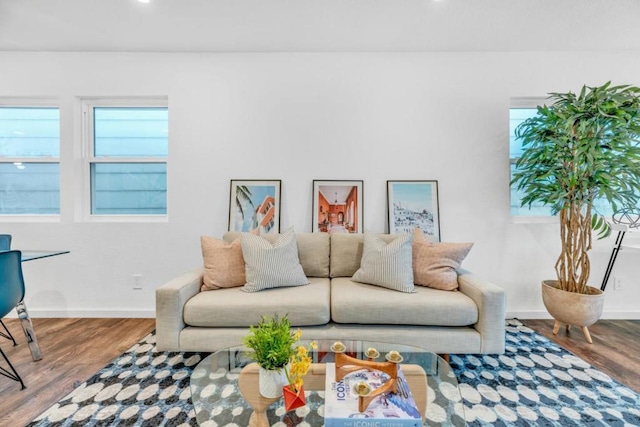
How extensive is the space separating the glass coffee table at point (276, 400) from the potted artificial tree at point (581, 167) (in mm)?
1768

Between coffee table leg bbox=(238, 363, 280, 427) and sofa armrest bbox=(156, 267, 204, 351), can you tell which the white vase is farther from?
sofa armrest bbox=(156, 267, 204, 351)

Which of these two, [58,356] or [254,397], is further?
[58,356]

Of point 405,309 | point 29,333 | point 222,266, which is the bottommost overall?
point 29,333

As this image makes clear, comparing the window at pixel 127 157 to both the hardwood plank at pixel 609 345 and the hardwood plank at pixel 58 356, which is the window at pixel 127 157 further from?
the hardwood plank at pixel 609 345

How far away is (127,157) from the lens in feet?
10.00

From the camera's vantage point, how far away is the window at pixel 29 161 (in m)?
3.03

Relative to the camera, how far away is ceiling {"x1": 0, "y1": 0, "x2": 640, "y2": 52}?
7.28ft

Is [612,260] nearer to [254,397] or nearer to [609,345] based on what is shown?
[609,345]

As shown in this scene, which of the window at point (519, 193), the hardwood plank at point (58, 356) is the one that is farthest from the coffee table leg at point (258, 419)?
the window at point (519, 193)

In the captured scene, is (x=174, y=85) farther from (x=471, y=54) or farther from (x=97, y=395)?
(x=471, y=54)

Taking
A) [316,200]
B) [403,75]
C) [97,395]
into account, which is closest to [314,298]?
Result: [316,200]

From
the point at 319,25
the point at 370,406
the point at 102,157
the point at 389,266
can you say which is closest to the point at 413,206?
the point at 389,266

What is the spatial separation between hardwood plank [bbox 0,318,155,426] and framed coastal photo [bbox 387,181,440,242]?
7.92ft

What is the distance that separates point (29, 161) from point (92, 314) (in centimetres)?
162
